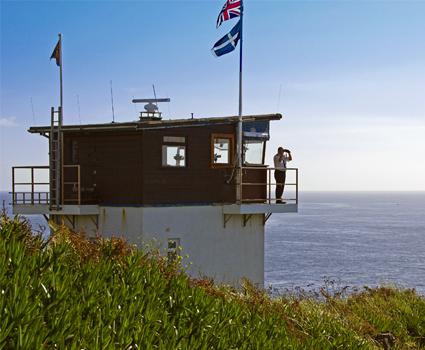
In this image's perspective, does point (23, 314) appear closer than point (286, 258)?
Yes

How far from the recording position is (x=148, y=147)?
73.1 feet

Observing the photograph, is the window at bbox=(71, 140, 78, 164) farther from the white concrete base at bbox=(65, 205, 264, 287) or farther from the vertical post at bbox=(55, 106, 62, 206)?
the white concrete base at bbox=(65, 205, 264, 287)

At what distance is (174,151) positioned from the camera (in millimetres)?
22953

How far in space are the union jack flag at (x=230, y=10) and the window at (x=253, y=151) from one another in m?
4.45

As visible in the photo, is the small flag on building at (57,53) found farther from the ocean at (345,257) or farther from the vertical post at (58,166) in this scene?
the ocean at (345,257)

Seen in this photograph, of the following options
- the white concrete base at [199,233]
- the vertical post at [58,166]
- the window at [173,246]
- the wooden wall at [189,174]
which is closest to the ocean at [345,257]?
the white concrete base at [199,233]

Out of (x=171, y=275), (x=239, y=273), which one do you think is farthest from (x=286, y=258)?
(x=171, y=275)

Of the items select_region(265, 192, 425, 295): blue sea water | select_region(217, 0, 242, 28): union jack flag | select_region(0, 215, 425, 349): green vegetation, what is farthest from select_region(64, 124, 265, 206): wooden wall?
select_region(265, 192, 425, 295): blue sea water

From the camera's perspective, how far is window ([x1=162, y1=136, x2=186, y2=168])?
22.7m

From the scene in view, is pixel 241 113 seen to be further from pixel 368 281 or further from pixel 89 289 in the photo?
pixel 368 281

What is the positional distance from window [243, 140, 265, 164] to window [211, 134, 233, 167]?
651mm

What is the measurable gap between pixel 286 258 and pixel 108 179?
186 ft

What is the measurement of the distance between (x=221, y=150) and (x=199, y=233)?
10.1 feet

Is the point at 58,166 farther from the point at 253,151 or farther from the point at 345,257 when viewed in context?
the point at 345,257
